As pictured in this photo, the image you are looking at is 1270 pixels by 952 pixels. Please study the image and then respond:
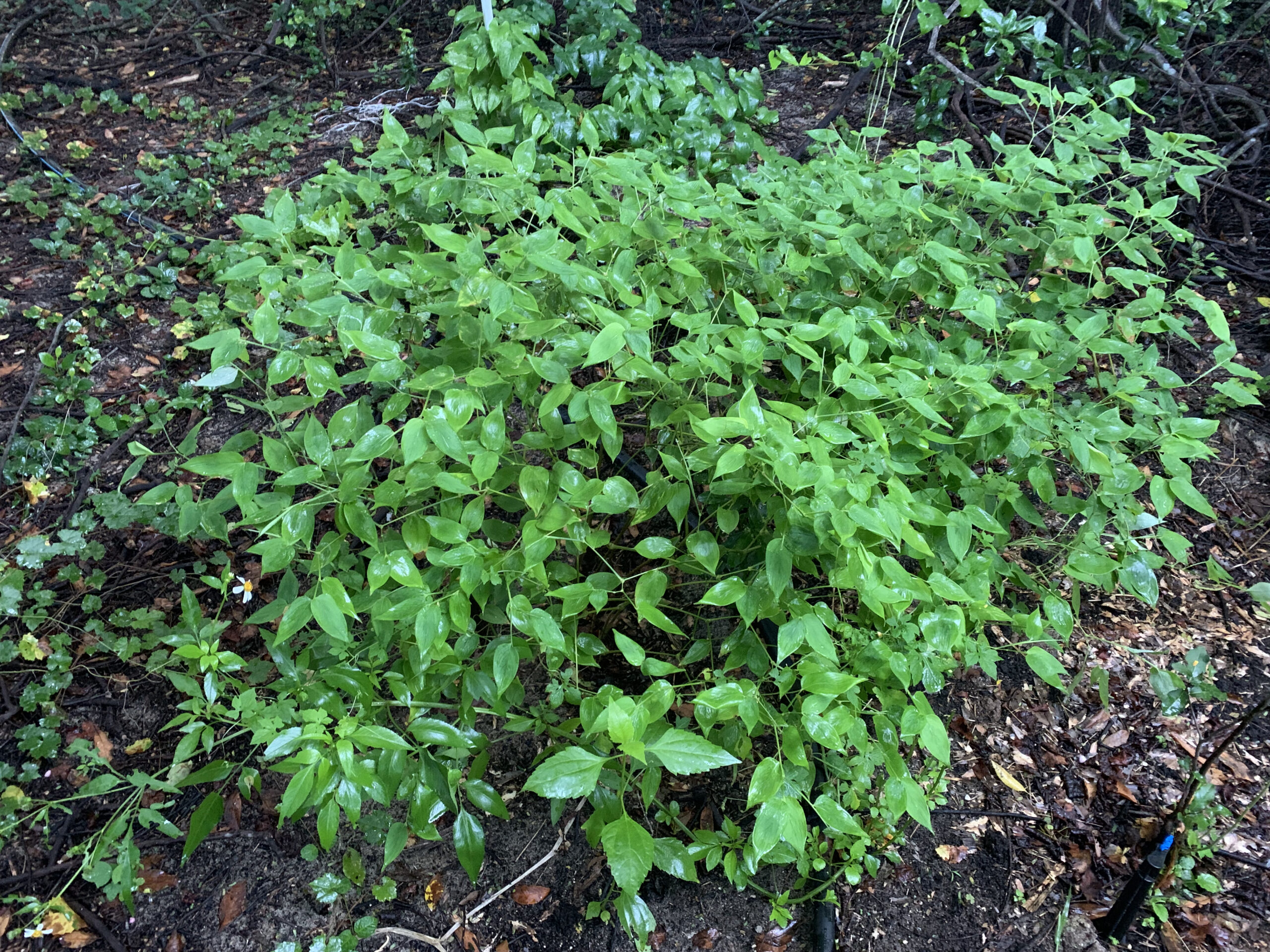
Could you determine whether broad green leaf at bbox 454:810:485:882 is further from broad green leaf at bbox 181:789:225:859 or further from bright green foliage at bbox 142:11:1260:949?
broad green leaf at bbox 181:789:225:859

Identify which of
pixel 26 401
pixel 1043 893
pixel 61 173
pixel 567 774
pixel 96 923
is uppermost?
pixel 567 774

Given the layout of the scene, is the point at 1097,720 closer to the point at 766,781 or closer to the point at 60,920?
the point at 766,781

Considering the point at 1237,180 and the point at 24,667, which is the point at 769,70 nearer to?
the point at 1237,180

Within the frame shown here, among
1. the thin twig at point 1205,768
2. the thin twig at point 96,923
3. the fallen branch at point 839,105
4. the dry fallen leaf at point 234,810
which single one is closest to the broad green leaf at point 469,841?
the dry fallen leaf at point 234,810

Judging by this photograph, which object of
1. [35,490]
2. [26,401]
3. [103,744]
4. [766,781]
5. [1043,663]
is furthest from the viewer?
[26,401]

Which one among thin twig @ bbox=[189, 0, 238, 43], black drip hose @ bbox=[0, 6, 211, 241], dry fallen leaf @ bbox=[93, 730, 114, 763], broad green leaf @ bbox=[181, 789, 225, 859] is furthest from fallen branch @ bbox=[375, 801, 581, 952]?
thin twig @ bbox=[189, 0, 238, 43]

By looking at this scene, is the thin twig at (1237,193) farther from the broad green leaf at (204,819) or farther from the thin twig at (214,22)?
the thin twig at (214,22)

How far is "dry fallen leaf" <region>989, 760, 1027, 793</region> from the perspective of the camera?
6.78ft

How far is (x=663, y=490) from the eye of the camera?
1.63 m

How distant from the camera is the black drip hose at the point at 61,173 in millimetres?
3811

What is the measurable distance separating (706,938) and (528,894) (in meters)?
0.44

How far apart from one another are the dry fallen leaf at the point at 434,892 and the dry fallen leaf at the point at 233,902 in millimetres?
436

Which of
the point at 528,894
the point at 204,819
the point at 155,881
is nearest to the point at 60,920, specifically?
the point at 155,881

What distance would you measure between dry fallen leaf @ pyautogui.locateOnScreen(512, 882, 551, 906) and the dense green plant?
0.19 meters
